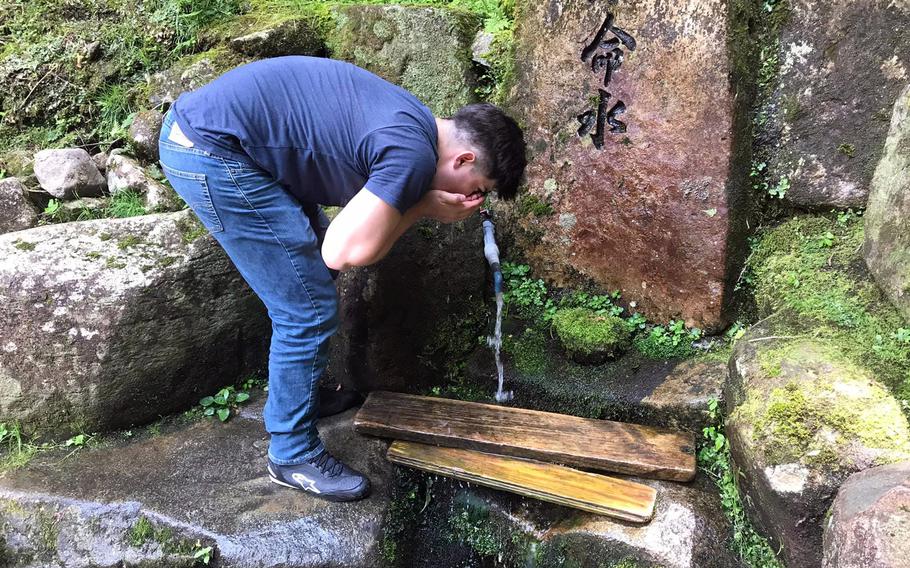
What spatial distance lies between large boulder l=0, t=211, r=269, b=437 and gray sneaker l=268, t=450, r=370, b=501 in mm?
884

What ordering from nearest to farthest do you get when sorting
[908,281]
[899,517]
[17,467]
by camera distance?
[899,517] → [908,281] → [17,467]

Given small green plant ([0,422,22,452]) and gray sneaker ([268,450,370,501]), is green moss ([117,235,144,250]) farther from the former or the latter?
gray sneaker ([268,450,370,501])

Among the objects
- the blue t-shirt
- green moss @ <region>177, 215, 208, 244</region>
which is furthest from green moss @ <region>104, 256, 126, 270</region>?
the blue t-shirt

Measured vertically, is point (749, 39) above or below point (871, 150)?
above

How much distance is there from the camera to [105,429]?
3.24 m

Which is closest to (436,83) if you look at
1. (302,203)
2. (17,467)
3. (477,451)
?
(302,203)

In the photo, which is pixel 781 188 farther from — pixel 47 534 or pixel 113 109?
pixel 113 109

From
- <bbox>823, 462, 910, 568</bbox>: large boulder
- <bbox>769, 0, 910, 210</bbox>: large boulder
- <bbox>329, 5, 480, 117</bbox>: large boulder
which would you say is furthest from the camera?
<bbox>329, 5, 480, 117</bbox>: large boulder

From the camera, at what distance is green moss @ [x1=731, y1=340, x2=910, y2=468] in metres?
2.21

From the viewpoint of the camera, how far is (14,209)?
3.71m

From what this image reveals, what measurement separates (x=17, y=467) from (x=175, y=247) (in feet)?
4.18

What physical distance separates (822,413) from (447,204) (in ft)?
5.32

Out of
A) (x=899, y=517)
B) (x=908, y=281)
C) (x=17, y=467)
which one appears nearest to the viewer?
(x=899, y=517)

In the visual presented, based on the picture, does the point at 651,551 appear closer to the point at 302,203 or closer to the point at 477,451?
the point at 477,451
